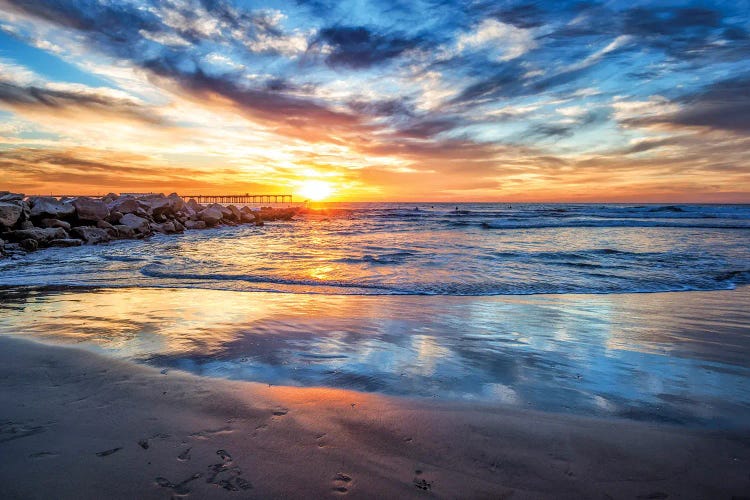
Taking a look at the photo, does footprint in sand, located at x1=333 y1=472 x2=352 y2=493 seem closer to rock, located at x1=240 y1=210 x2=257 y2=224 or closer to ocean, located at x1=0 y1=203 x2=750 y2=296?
ocean, located at x1=0 y1=203 x2=750 y2=296

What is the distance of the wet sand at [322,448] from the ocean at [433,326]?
32cm

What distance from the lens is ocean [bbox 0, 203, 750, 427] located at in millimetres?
3158

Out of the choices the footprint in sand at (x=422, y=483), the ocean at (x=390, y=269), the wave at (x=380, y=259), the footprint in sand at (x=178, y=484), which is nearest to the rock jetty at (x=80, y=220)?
the ocean at (x=390, y=269)

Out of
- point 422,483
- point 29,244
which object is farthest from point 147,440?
point 29,244

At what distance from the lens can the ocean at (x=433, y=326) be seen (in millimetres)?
3158

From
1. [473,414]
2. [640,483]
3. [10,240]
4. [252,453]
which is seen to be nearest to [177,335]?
[252,453]

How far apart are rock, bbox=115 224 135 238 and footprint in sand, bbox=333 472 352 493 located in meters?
18.8

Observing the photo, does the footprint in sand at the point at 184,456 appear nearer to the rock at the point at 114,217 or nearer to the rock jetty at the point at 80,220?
the rock jetty at the point at 80,220

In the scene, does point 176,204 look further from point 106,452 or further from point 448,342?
point 106,452

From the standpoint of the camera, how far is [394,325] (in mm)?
4953

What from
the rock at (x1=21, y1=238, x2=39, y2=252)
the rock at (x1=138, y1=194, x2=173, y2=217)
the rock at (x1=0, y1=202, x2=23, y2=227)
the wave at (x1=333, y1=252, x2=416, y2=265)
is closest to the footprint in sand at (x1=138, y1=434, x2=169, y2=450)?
the wave at (x1=333, y1=252, x2=416, y2=265)

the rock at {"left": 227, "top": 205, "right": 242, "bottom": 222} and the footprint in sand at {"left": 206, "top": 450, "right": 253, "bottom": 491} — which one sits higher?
the rock at {"left": 227, "top": 205, "right": 242, "bottom": 222}

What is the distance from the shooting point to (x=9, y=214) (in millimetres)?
13234

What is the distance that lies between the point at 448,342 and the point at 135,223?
1908 centimetres
